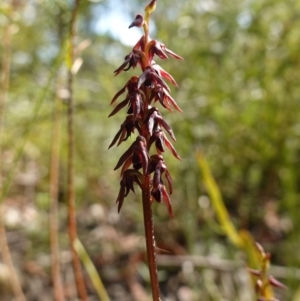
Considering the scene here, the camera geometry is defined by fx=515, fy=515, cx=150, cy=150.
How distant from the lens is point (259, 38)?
2041 mm

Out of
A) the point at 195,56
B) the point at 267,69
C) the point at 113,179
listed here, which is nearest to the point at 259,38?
the point at 267,69

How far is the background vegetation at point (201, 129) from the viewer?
1947mm

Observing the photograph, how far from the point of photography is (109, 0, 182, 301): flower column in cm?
45

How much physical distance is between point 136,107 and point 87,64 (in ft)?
8.59

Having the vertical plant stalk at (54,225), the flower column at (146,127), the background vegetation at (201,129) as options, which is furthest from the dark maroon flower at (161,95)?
the background vegetation at (201,129)

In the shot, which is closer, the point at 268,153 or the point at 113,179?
the point at 268,153

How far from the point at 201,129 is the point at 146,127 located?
5.17ft

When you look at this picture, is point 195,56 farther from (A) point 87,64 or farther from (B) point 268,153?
(A) point 87,64

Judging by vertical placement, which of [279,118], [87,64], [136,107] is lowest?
[136,107]

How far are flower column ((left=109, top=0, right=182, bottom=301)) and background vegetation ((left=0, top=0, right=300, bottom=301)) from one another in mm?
1356

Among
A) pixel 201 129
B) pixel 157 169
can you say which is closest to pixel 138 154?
pixel 157 169

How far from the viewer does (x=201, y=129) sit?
6.61 ft

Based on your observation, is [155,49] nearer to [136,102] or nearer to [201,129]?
[136,102]

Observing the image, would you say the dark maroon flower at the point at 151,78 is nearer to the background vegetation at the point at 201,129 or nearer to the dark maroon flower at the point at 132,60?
the dark maroon flower at the point at 132,60
